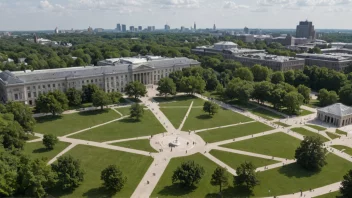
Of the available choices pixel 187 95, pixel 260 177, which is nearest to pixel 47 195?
pixel 260 177

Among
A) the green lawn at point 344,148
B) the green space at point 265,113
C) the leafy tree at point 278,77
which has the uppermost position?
the leafy tree at point 278,77

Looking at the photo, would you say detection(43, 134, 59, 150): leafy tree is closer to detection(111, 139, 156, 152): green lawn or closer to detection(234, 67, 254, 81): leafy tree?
detection(111, 139, 156, 152): green lawn

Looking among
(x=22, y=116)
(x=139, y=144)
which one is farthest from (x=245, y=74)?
(x=22, y=116)

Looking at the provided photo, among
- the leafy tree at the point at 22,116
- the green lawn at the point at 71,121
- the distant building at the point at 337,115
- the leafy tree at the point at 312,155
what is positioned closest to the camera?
the leafy tree at the point at 312,155

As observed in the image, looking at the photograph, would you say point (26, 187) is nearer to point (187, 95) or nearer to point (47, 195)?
point (47, 195)

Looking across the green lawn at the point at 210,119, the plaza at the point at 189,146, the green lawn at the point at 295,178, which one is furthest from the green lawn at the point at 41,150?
the green lawn at the point at 295,178

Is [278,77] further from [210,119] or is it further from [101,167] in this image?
[101,167]

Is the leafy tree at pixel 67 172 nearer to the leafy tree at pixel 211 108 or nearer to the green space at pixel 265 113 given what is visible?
the leafy tree at pixel 211 108

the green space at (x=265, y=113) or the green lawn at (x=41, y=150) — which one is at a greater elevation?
the green space at (x=265, y=113)
